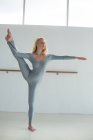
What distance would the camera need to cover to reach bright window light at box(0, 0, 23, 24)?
24.0 ft

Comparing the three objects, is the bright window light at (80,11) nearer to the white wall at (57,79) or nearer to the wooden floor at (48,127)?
the white wall at (57,79)

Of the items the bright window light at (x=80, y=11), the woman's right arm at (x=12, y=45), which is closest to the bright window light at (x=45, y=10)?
the bright window light at (x=80, y=11)

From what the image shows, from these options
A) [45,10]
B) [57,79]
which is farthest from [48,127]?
[45,10]

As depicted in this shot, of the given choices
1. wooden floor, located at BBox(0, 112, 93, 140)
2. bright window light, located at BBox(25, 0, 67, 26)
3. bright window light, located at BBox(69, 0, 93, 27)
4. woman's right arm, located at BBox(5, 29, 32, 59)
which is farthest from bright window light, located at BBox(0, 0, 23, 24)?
woman's right arm, located at BBox(5, 29, 32, 59)

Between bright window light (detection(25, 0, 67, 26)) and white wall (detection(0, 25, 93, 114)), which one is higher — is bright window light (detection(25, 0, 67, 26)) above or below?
above

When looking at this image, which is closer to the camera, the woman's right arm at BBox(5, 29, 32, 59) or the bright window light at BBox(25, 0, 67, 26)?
the woman's right arm at BBox(5, 29, 32, 59)

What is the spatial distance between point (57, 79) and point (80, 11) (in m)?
1.64

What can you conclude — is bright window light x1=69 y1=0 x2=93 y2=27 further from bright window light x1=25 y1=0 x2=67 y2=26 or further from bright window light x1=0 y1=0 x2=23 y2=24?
bright window light x1=0 y1=0 x2=23 y2=24

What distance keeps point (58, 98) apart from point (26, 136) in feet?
9.60

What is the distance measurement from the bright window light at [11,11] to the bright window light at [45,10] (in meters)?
0.16

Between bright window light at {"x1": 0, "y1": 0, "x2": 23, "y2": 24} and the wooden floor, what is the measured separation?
2.14 m

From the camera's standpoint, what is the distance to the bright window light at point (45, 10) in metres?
7.32

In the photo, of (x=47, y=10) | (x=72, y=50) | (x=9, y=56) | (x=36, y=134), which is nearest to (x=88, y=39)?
(x=72, y=50)

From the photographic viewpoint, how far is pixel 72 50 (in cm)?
733
